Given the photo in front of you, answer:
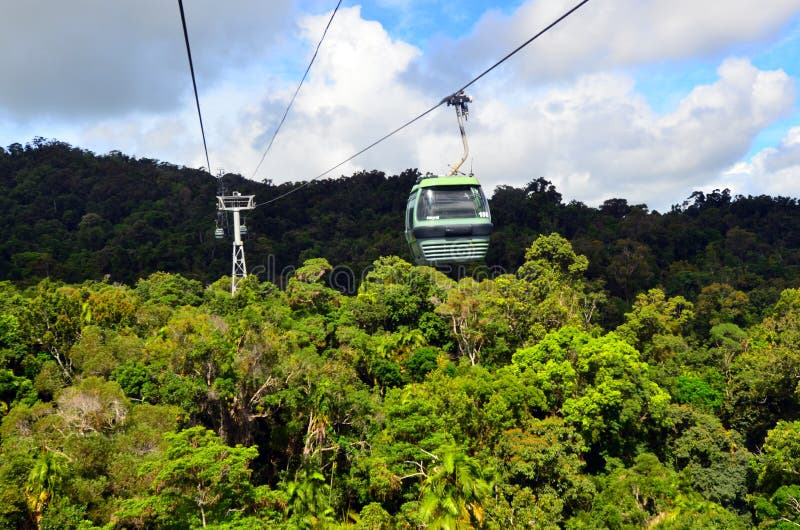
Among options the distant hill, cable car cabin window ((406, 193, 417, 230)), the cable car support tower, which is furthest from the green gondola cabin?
the distant hill

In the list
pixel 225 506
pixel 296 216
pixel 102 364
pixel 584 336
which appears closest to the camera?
pixel 225 506

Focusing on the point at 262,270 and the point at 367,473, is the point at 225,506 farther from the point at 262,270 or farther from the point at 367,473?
the point at 262,270

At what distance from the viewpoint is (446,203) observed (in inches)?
671

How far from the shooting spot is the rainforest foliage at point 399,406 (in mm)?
17141

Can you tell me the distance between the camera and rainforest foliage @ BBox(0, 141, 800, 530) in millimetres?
17141

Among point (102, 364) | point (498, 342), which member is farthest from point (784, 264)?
point (102, 364)

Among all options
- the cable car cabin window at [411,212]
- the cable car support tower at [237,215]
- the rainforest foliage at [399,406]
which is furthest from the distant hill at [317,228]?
the cable car cabin window at [411,212]

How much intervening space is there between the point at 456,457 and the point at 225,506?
6150mm

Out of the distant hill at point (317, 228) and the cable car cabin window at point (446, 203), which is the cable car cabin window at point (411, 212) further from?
the distant hill at point (317, 228)

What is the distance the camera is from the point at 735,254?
6506cm

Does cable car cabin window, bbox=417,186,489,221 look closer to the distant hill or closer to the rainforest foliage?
the rainforest foliage

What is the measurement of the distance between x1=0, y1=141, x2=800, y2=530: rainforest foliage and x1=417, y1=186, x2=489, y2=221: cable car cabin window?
648 centimetres

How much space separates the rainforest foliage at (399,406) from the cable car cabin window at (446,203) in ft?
21.3

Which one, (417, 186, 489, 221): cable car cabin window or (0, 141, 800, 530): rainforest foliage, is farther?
(0, 141, 800, 530): rainforest foliage
